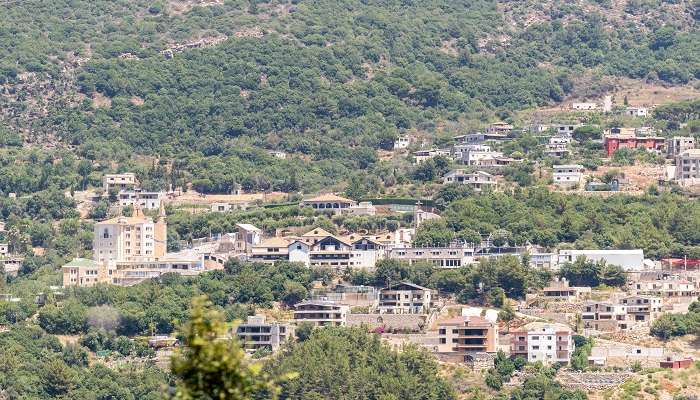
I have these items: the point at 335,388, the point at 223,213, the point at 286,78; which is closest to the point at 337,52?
the point at 286,78

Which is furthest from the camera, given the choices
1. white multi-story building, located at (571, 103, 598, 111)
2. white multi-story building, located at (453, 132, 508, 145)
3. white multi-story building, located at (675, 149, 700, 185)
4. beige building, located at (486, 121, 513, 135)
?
white multi-story building, located at (571, 103, 598, 111)

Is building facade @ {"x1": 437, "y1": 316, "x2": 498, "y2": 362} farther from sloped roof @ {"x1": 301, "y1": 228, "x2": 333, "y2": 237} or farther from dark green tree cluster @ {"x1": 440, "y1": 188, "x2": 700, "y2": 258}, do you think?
sloped roof @ {"x1": 301, "y1": 228, "x2": 333, "y2": 237}

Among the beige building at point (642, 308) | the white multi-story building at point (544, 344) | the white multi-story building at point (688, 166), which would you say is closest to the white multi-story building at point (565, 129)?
the white multi-story building at point (688, 166)

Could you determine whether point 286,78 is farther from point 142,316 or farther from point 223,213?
point 142,316

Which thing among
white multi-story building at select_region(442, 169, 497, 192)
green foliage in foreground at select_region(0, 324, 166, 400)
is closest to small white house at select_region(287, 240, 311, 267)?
green foliage in foreground at select_region(0, 324, 166, 400)

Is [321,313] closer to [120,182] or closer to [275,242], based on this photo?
[275,242]

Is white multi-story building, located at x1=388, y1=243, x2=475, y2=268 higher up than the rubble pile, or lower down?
higher up

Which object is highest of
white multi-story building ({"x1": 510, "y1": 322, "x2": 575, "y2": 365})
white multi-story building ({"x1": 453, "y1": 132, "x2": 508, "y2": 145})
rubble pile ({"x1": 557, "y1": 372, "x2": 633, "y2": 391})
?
white multi-story building ({"x1": 453, "y1": 132, "x2": 508, "y2": 145})
